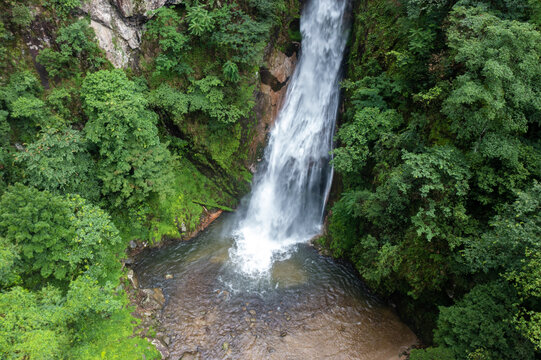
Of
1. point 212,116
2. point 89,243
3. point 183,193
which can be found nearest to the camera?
point 89,243

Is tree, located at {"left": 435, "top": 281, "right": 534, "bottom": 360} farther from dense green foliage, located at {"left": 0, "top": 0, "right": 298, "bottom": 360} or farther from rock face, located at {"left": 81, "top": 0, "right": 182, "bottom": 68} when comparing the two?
rock face, located at {"left": 81, "top": 0, "right": 182, "bottom": 68}

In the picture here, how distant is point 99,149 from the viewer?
36.8ft

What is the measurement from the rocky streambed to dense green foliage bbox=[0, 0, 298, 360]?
1.01 metres

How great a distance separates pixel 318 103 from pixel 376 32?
4338 mm

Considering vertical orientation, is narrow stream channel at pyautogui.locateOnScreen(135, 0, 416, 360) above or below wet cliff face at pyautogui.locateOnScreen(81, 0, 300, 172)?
below

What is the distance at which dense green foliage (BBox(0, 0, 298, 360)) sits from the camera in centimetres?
827

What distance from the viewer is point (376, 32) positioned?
1280cm

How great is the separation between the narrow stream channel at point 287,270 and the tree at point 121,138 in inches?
152

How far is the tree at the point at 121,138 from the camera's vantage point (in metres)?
10.2

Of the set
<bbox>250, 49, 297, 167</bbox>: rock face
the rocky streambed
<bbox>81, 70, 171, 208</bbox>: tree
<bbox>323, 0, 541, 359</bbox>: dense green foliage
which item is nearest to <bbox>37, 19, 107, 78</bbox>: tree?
<bbox>81, 70, 171, 208</bbox>: tree

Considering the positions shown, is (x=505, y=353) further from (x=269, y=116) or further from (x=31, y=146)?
(x=31, y=146)

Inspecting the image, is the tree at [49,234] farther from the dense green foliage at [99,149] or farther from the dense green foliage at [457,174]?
the dense green foliage at [457,174]

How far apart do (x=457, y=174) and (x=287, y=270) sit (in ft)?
25.7

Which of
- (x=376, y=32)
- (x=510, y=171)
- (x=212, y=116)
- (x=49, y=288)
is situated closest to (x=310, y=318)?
(x=510, y=171)
